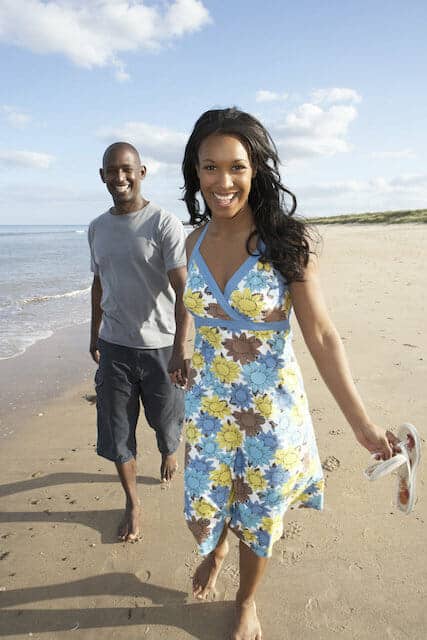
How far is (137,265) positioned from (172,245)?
23cm

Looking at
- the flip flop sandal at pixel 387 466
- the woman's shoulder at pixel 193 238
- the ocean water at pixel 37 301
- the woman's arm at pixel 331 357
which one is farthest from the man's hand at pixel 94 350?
the ocean water at pixel 37 301

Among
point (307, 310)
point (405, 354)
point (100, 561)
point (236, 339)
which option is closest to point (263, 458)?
point (236, 339)

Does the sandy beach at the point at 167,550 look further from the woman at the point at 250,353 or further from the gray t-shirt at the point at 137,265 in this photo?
the gray t-shirt at the point at 137,265

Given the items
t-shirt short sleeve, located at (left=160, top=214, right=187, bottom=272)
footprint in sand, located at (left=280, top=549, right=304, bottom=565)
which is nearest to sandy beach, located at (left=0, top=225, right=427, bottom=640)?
footprint in sand, located at (left=280, top=549, right=304, bottom=565)

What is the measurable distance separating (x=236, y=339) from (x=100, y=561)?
5.39 ft

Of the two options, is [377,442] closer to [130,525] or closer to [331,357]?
[331,357]

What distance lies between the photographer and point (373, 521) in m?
2.82

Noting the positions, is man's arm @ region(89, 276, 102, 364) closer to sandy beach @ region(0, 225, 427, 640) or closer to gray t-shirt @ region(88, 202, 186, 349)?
gray t-shirt @ region(88, 202, 186, 349)

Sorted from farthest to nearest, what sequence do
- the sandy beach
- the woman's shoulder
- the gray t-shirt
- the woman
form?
the gray t-shirt → the sandy beach → the woman's shoulder → the woman

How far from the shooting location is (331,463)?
135 inches

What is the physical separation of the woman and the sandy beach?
51cm

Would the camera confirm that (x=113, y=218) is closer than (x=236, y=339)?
No

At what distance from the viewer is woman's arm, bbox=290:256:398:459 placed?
1707 millimetres

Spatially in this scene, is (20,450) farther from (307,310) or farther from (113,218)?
(307,310)
